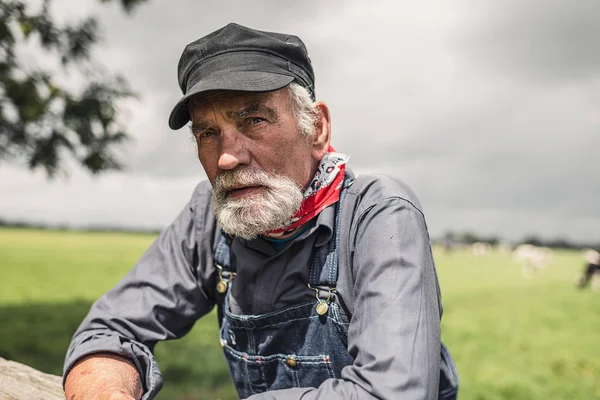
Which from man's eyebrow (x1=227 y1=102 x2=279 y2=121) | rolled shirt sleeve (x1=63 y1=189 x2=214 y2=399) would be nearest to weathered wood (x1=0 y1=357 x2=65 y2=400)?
rolled shirt sleeve (x1=63 y1=189 x2=214 y2=399)

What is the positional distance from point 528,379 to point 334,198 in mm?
5052

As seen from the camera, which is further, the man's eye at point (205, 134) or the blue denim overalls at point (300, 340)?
the man's eye at point (205, 134)

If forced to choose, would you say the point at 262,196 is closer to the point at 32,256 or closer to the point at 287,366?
the point at 287,366

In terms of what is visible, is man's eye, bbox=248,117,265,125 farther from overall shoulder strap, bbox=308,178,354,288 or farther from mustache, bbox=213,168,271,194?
overall shoulder strap, bbox=308,178,354,288

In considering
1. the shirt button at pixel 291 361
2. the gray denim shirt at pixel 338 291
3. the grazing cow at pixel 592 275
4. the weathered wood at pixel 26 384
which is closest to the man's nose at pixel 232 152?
the gray denim shirt at pixel 338 291

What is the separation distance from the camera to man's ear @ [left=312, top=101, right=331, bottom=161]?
2.10 m

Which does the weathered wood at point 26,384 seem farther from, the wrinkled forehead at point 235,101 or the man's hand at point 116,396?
the wrinkled forehead at point 235,101

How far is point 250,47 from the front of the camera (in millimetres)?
1884

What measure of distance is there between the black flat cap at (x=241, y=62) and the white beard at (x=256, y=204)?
32 cm

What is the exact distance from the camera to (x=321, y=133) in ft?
7.04

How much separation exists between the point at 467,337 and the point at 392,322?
7744 mm

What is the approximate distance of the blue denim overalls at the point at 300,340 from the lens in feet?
5.95

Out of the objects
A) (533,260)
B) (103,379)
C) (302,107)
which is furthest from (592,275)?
(103,379)

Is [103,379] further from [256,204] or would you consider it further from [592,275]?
[592,275]
